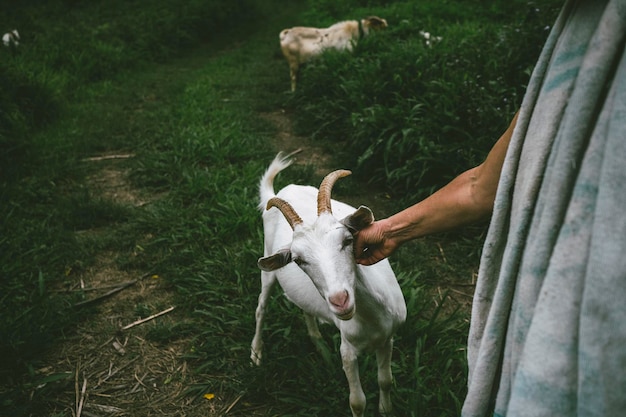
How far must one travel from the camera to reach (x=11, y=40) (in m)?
8.33

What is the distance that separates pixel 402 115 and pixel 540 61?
3.94 m

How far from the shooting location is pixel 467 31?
22.4 feet

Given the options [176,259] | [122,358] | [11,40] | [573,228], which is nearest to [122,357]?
[122,358]

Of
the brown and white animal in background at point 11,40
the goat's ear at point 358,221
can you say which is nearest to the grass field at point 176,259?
the brown and white animal in background at point 11,40

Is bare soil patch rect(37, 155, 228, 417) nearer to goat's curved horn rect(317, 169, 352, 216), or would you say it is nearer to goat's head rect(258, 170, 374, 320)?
goat's head rect(258, 170, 374, 320)

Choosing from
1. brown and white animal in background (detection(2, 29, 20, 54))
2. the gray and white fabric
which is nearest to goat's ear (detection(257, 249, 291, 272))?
the gray and white fabric

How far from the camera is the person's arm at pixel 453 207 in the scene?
47.5 inches

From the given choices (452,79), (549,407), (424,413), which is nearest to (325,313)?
(424,413)

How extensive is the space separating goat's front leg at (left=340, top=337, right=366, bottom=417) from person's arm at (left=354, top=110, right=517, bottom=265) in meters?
0.67

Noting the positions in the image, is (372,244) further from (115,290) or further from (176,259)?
(115,290)

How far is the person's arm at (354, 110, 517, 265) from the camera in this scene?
121 cm

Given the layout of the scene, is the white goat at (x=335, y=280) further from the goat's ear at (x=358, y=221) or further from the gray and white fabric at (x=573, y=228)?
the gray and white fabric at (x=573, y=228)

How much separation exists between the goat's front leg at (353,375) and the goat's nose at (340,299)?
605 mm

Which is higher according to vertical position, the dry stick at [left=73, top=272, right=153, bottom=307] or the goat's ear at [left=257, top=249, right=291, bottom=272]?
the goat's ear at [left=257, top=249, right=291, bottom=272]
